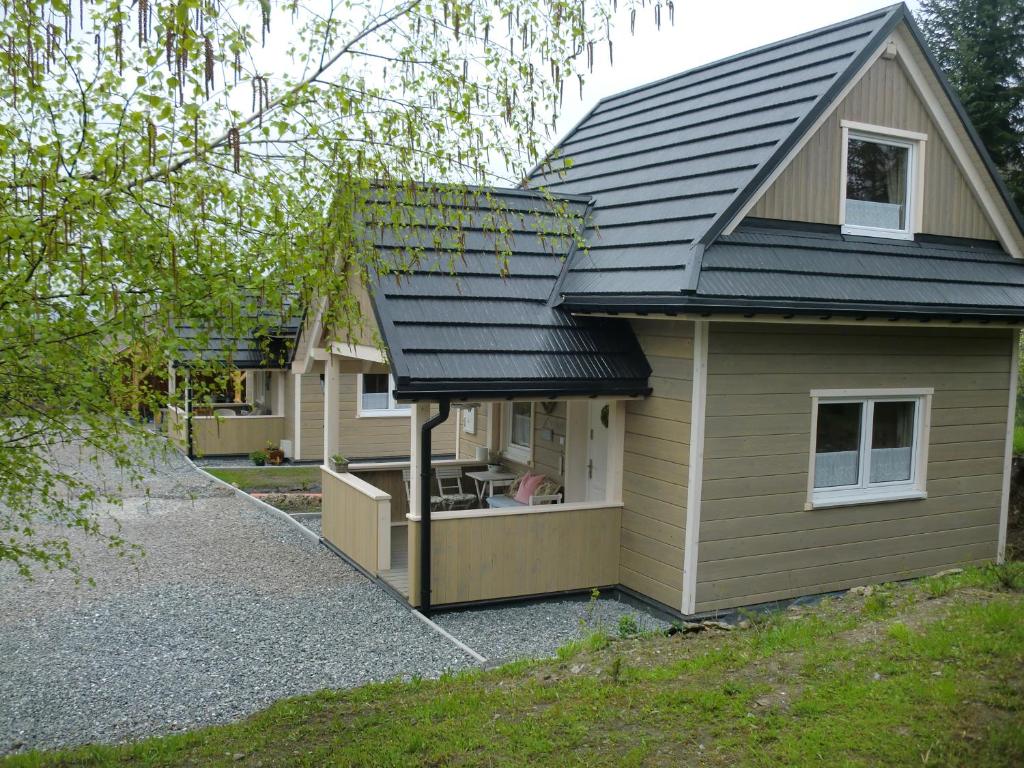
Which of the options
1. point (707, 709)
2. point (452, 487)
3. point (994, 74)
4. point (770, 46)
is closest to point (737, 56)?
point (770, 46)

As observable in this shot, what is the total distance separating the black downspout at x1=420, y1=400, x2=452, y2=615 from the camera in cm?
939

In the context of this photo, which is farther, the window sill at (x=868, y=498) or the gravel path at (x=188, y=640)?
the window sill at (x=868, y=498)

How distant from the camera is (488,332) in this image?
9.98m

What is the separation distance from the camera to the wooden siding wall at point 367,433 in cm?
2147

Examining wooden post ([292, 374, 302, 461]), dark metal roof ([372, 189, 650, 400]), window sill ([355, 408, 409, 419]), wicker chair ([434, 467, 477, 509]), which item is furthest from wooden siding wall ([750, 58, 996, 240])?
wooden post ([292, 374, 302, 461])

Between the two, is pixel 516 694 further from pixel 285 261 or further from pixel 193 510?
pixel 193 510

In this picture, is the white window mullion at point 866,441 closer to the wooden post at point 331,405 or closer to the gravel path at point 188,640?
the gravel path at point 188,640

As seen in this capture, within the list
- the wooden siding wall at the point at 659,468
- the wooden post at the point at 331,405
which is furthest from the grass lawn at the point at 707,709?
the wooden post at the point at 331,405

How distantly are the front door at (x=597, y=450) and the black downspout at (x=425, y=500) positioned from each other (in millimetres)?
2497

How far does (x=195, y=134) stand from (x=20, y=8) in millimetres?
997

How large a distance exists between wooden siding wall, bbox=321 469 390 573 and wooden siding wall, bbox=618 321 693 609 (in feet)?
9.65

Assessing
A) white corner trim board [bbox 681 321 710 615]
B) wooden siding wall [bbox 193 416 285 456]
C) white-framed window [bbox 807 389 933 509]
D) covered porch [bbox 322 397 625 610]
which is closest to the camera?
white corner trim board [bbox 681 321 710 615]

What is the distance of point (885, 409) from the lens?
35.4 feet

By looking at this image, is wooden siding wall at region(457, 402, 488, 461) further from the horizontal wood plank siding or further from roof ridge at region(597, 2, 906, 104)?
roof ridge at region(597, 2, 906, 104)
